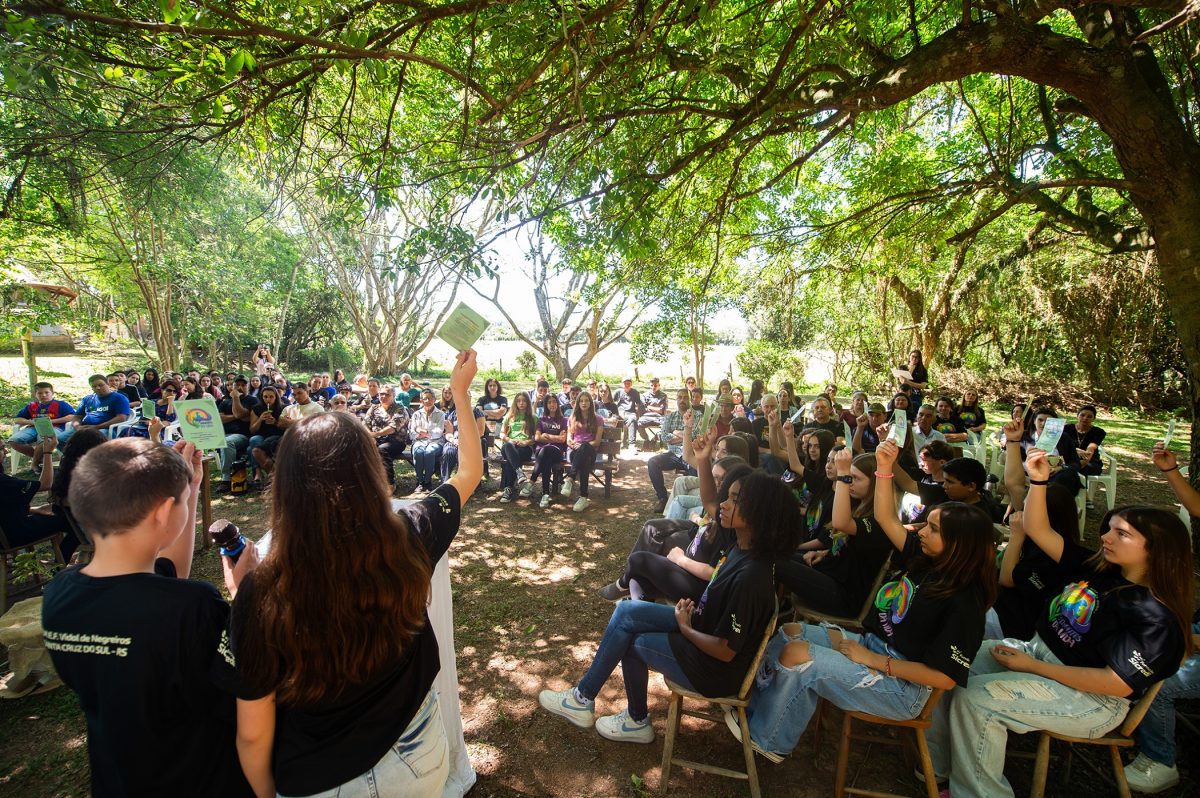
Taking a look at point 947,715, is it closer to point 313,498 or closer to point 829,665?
point 829,665

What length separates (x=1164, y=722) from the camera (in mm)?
2535

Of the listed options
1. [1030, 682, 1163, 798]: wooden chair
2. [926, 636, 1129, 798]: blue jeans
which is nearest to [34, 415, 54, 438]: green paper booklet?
[926, 636, 1129, 798]: blue jeans

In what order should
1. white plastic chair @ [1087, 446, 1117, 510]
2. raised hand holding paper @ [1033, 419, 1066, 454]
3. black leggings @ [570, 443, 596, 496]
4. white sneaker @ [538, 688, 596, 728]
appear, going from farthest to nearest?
black leggings @ [570, 443, 596, 496]
white plastic chair @ [1087, 446, 1117, 510]
raised hand holding paper @ [1033, 419, 1066, 454]
white sneaker @ [538, 688, 596, 728]

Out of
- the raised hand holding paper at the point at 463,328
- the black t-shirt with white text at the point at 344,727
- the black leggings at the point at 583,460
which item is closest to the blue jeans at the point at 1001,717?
the black t-shirt with white text at the point at 344,727

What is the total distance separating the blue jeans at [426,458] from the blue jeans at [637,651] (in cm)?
511

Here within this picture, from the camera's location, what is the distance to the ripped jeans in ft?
7.73

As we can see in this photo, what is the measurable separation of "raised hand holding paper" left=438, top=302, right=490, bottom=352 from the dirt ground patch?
2.22 m

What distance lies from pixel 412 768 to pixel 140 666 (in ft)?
2.44

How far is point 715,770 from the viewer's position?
2.53 meters

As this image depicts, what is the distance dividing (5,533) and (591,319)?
633 inches

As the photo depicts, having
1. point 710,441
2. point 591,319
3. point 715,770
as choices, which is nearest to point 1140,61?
point 710,441

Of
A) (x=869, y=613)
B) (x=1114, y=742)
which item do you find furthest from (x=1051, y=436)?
(x=1114, y=742)

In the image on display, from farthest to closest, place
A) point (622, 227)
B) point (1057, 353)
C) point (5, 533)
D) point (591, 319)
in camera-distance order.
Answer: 1. point (591, 319)
2. point (1057, 353)
3. point (622, 227)
4. point (5, 533)

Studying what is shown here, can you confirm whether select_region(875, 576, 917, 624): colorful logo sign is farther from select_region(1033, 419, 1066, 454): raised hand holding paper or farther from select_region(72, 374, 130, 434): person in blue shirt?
select_region(72, 374, 130, 434): person in blue shirt
